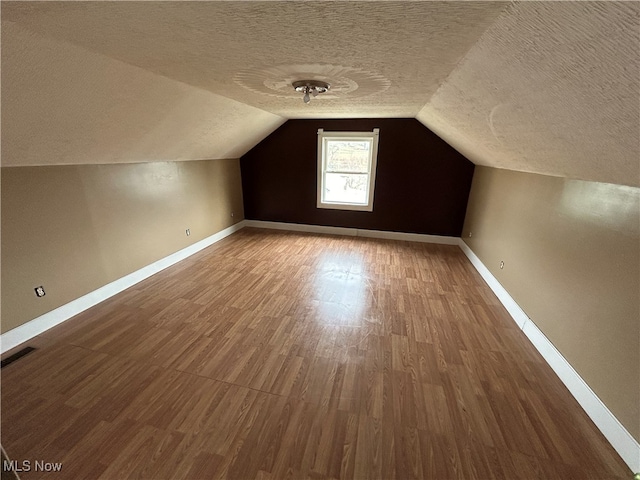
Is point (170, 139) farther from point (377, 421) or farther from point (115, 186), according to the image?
point (377, 421)

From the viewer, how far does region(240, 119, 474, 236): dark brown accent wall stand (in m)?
4.46

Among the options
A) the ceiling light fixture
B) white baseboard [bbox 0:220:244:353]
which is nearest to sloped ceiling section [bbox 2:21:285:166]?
the ceiling light fixture

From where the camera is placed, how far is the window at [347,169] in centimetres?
469

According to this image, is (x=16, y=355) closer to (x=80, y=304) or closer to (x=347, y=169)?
(x=80, y=304)

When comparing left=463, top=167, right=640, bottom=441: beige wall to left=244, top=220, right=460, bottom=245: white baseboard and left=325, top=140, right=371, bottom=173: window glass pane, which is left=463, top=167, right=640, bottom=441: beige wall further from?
left=325, top=140, right=371, bottom=173: window glass pane

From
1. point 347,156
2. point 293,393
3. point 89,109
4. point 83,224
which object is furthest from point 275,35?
point 347,156

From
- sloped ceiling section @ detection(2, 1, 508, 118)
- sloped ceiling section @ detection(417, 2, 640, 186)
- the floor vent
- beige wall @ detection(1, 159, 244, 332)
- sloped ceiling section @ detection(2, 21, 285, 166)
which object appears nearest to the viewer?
sloped ceiling section @ detection(417, 2, 640, 186)

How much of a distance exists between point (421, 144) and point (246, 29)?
3858mm

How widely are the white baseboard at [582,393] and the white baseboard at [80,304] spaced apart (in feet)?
13.3

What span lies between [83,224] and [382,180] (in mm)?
4096

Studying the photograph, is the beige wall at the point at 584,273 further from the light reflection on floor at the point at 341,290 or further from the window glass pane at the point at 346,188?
the window glass pane at the point at 346,188

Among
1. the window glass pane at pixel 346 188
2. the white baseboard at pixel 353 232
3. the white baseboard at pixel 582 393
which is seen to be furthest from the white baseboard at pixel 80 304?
the white baseboard at pixel 582 393

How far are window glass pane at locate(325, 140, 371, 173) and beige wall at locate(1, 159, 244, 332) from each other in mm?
2260

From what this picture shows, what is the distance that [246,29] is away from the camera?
3.95 ft
